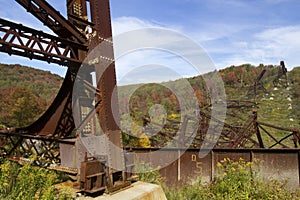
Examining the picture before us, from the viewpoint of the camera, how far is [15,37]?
5527 mm

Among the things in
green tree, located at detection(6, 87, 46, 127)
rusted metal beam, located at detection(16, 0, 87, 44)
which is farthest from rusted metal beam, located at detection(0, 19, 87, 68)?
green tree, located at detection(6, 87, 46, 127)

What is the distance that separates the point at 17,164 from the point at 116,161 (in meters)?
3.70

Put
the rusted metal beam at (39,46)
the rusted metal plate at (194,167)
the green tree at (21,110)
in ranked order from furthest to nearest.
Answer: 1. the green tree at (21,110)
2. the rusted metal plate at (194,167)
3. the rusted metal beam at (39,46)

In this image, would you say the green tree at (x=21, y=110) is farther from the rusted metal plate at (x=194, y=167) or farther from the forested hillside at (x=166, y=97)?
the rusted metal plate at (x=194, y=167)

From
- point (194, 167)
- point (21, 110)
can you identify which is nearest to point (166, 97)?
point (21, 110)

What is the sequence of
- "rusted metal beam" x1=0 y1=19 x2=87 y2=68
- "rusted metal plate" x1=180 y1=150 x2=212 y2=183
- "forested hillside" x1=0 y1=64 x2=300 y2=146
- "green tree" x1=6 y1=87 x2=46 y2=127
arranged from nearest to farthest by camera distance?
"rusted metal beam" x1=0 y1=19 x2=87 y2=68
"rusted metal plate" x1=180 y1=150 x2=212 y2=183
"green tree" x1=6 y1=87 x2=46 y2=127
"forested hillside" x1=0 y1=64 x2=300 y2=146

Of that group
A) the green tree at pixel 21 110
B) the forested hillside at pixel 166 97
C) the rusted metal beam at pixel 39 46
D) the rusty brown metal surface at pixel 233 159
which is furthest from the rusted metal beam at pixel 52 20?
the green tree at pixel 21 110

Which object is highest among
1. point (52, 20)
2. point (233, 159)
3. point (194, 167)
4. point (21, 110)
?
point (52, 20)

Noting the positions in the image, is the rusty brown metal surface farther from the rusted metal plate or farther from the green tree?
the green tree

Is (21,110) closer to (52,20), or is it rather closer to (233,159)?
(52,20)

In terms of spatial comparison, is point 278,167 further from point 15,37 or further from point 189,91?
point 189,91

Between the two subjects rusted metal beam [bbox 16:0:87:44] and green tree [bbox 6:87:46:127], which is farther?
green tree [bbox 6:87:46:127]

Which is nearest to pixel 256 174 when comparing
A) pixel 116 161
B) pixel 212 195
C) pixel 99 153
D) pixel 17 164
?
pixel 212 195

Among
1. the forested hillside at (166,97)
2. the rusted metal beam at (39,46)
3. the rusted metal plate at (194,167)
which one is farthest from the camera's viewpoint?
the forested hillside at (166,97)
